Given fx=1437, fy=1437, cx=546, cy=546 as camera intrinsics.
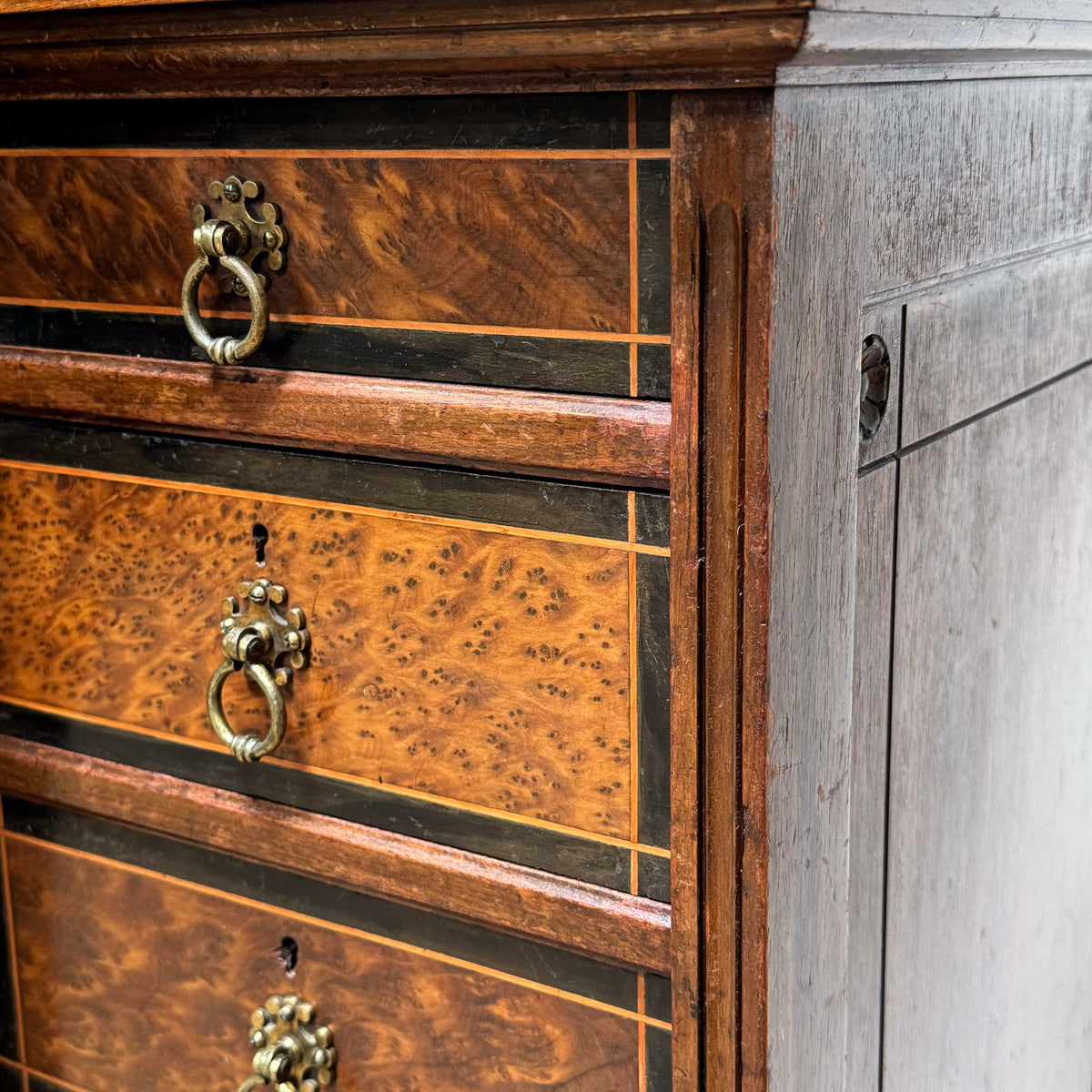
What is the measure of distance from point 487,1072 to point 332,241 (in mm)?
404

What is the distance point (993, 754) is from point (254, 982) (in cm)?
43

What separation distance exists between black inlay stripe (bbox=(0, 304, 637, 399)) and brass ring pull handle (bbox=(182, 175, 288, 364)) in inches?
0.9

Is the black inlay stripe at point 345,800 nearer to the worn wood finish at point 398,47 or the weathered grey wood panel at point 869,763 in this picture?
the weathered grey wood panel at point 869,763

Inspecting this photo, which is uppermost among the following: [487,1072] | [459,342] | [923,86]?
[923,86]

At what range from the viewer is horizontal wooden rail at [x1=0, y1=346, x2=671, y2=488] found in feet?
1.93

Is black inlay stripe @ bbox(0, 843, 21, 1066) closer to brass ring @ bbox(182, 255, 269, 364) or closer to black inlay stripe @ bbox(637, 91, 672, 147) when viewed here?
brass ring @ bbox(182, 255, 269, 364)

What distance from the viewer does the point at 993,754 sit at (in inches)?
32.3

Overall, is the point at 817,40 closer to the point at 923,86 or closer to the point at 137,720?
the point at 923,86

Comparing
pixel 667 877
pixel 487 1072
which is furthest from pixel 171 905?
pixel 667 877

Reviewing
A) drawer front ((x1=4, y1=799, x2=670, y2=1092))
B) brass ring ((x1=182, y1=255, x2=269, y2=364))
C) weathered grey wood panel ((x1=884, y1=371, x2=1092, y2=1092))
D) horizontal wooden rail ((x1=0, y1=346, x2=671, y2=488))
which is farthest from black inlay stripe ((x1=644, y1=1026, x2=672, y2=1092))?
brass ring ((x1=182, y1=255, x2=269, y2=364))

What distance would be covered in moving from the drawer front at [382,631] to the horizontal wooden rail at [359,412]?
0.5 inches

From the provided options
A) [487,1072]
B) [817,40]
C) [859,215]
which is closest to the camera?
[817,40]

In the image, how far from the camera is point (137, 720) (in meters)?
0.78

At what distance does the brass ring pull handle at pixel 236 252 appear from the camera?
0.65m
